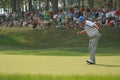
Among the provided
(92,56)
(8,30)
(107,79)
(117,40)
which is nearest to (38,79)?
(107,79)

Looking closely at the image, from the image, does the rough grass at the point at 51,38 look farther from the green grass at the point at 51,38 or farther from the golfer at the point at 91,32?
the golfer at the point at 91,32

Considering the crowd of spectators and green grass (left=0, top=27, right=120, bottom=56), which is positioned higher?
the crowd of spectators

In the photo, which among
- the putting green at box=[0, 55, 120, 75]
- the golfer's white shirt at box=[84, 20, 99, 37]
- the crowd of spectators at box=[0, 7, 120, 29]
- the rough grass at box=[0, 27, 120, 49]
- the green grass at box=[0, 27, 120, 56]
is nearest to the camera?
the putting green at box=[0, 55, 120, 75]

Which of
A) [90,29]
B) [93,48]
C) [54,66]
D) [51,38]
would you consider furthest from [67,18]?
[54,66]

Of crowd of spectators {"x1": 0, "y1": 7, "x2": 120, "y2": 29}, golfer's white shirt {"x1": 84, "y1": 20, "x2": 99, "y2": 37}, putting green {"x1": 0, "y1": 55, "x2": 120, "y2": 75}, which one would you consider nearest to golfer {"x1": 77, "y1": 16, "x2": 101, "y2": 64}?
golfer's white shirt {"x1": 84, "y1": 20, "x2": 99, "y2": 37}

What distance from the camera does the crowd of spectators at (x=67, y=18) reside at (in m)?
33.1

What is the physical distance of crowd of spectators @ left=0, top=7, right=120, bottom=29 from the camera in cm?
3312

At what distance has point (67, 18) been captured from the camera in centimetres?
3431

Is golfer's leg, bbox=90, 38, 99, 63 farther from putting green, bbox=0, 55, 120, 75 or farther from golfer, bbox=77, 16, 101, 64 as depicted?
putting green, bbox=0, 55, 120, 75

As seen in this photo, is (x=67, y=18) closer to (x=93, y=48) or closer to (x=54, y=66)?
(x=93, y=48)

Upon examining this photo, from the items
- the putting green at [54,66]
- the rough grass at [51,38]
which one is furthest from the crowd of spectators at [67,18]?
the putting green at [54,66]

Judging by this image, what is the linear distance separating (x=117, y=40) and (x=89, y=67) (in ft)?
60.9

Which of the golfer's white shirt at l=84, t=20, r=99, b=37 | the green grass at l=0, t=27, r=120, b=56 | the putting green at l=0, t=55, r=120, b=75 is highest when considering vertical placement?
the golfer's white shirt at l=84, t=20, r=99, b=37

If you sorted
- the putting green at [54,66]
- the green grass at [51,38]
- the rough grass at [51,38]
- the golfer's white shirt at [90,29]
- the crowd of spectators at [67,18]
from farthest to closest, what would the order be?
1. the crowd of spectators at [67,18]
2. the rough grass at [51,38]
3. the green grass at [51,38]
4. the golfer's white shirt at [90,29]
5. the putting green at [54,66]
